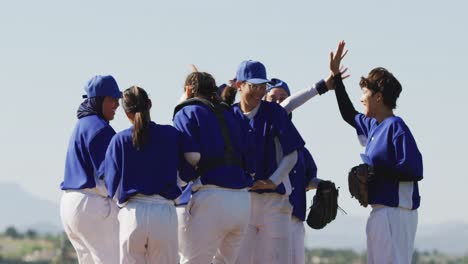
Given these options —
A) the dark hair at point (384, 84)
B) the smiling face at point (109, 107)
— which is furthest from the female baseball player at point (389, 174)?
the smiling face at point (109, 107)

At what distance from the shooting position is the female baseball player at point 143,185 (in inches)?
635

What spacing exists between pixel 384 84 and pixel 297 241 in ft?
7.85

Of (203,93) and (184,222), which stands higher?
(203,93)

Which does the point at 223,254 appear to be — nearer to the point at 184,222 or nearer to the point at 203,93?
the point at 184,222

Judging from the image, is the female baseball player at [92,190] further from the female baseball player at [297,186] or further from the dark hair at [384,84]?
the dark hair at [384,84]

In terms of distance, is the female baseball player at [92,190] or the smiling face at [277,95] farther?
the smiling face at [277,95]

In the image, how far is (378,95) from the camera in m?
17.5

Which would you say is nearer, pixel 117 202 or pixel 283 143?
pixel 117 202

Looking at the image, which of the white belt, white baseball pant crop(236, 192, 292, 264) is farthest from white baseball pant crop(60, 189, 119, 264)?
white baseball pant crop(236, 192, 292, 264)

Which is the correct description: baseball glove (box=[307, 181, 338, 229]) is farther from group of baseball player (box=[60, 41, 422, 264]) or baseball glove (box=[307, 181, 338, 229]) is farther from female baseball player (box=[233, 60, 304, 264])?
female baseball player (box=[233, 60, 304, 264])

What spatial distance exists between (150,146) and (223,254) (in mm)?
1584

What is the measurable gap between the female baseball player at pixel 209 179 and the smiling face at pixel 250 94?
710 millimetres

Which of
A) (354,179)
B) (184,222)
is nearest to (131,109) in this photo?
(184,222)

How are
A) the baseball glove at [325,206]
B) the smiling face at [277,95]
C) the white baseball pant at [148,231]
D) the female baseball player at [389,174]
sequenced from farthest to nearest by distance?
the smiling face at [277,95], the baseball glove at [325,206], the female baseball player at [389,174], the white baseball pant at [148,231]
